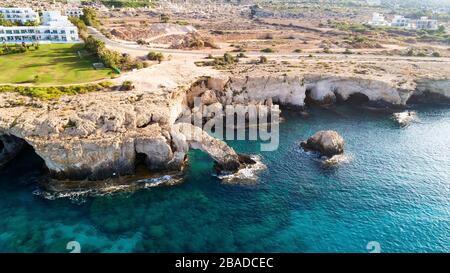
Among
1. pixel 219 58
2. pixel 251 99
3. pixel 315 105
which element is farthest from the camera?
pixel 219 58

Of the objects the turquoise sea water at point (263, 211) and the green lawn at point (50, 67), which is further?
the green lawn at point (50, 67)

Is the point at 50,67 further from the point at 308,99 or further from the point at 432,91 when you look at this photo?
the point at 432,91

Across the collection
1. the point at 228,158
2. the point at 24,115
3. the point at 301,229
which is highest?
the point at 24,115

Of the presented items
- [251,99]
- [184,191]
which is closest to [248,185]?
[184,191]

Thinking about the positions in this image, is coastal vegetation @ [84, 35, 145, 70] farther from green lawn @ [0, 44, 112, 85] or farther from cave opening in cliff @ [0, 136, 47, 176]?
cave opening in cliff @ [0, 136, 47, 176]

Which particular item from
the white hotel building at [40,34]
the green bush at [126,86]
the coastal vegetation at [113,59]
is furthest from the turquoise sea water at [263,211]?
the white hotel building at [40,34]

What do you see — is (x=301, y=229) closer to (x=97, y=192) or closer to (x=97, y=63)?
(x=97, y=192)

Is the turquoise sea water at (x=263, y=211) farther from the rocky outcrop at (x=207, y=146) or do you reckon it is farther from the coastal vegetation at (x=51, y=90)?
the coastal vegetation at (x=51, y=90)
